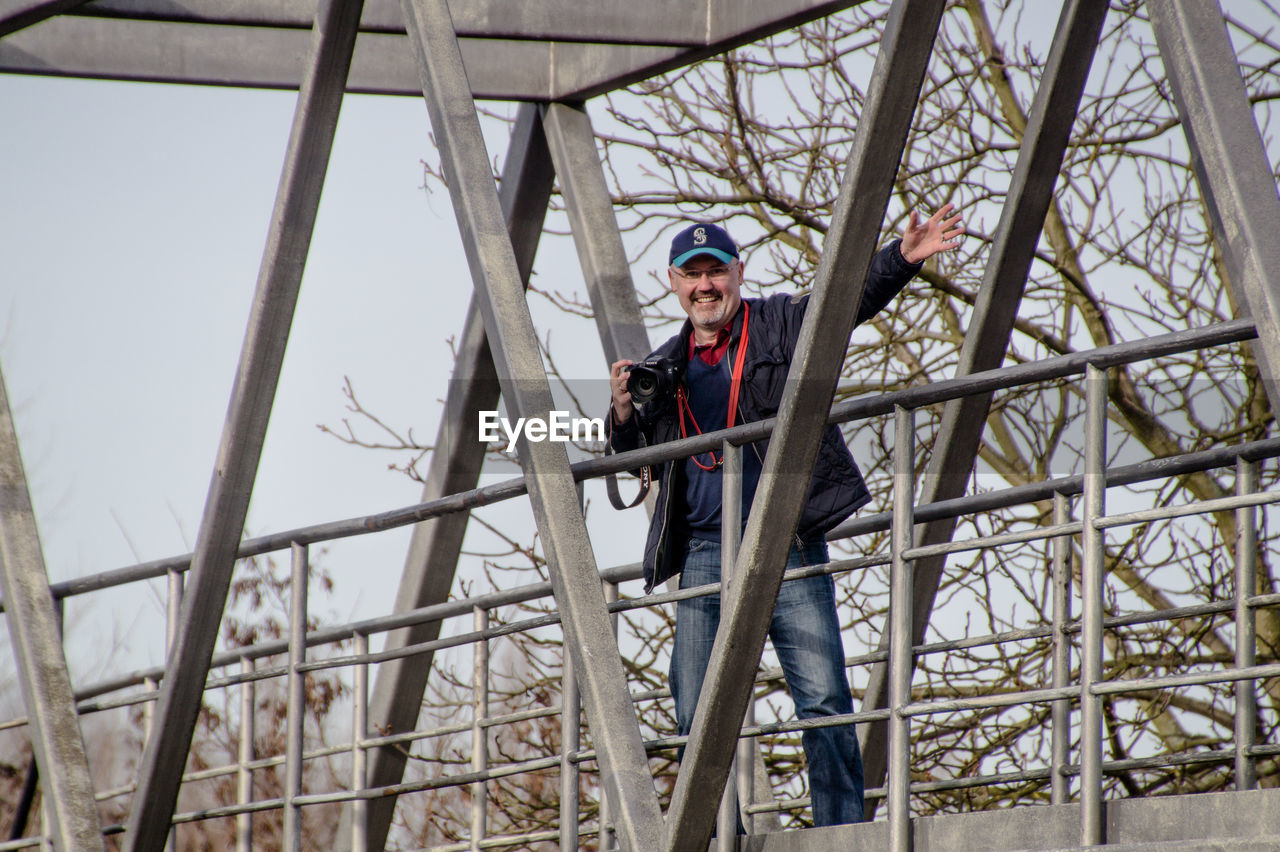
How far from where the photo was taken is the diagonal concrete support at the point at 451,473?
7.63 m

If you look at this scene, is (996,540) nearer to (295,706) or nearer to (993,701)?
(993,701)

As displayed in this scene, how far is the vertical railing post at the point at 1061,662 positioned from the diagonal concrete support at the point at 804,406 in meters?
0.87

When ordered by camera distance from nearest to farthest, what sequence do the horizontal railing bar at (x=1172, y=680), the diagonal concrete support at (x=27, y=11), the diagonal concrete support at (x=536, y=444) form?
1. the horizontal railing bar at (x=1172, y=680)
2. the diagonal concrete support at (x=536, y=444)
3. the diagonal concrete support at (x=27, y=11)

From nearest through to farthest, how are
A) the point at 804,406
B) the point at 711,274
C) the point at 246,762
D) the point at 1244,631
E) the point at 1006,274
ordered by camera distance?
1. the point at 804,406
2. the point at 1244,631
3. the point at 711,274
4. the point at 1006,274
5. the point at 246,762

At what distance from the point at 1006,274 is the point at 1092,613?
95.7 inches

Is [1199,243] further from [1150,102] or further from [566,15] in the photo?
[566,15]

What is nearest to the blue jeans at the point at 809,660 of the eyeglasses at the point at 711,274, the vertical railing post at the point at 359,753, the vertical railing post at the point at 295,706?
the eyeglasses at the point at 711,274

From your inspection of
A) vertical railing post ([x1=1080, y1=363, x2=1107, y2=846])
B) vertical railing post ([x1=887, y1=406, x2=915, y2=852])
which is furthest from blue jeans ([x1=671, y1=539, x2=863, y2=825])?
vertical railing post ([x1=1080, y1=363, x2=1107, y2=846])

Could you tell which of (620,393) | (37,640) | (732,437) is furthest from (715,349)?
(37,640)

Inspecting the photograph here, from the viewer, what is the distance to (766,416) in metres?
4.96

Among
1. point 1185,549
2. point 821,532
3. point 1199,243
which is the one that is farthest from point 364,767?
point 1199,243

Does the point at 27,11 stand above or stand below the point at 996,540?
above

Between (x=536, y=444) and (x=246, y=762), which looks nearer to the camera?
(x=536, y=444)

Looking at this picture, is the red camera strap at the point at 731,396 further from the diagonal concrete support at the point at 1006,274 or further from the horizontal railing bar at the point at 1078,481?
the diagonal concrete support at the point at 1006,274
